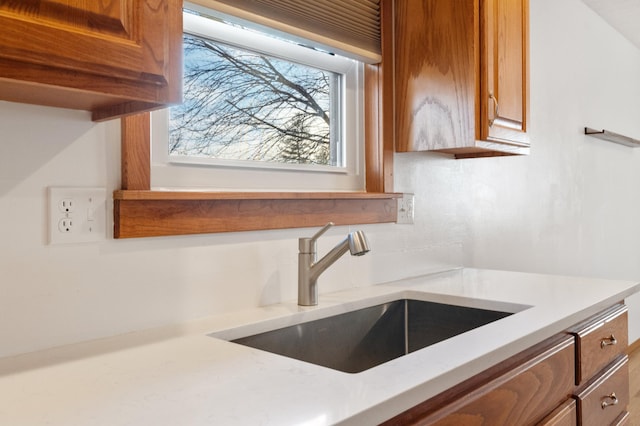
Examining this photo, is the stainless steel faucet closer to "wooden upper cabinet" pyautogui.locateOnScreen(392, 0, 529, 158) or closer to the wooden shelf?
"wooden upper cabinet" pyautogui.locateOnScreen(392, 0, 529, 158)

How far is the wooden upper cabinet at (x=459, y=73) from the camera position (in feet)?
5.67

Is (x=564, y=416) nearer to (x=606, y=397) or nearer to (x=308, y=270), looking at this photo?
(x=606, y=397)

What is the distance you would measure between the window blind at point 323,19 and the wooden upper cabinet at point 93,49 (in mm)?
483

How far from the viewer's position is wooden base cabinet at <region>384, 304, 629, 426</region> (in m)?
0.96

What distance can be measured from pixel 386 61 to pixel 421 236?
25.5 inches

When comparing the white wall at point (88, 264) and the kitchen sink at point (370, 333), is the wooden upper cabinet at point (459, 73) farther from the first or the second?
the white wall at point (88, 264)

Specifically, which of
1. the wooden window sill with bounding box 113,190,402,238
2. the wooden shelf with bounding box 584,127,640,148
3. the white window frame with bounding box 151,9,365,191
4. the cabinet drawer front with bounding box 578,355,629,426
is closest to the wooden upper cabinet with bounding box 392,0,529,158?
the white window frame with bounding box 151,9,365,191

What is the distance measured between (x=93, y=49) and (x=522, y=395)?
1.05 metres

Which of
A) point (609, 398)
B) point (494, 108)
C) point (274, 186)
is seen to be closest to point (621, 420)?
point (609, 398)

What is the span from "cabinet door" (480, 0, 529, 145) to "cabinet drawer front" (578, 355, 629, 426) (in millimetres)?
798

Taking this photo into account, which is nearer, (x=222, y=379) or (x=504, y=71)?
(x=222, y=379)

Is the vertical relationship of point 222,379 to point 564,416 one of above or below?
above

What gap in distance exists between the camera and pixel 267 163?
1584 millimetres

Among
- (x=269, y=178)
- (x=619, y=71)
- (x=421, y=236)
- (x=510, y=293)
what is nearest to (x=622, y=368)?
(x=510, y=293)
